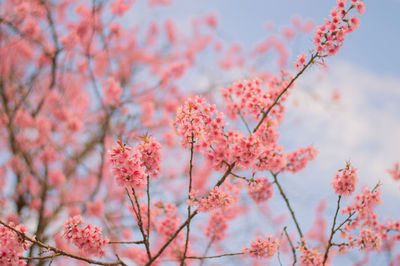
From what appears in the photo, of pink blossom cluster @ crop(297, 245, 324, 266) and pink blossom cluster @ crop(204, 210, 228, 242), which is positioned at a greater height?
pink blossom cluster @ crop(204, 210, 228, 242)

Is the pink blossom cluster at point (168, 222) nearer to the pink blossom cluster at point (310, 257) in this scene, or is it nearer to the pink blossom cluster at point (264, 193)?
the pink blossom cluster at point (264, 193)

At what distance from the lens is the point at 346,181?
2881 mm

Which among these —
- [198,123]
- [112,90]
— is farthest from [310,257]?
[112,90]

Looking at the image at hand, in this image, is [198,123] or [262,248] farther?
[262,248]

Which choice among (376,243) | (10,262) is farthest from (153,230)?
(376,243)


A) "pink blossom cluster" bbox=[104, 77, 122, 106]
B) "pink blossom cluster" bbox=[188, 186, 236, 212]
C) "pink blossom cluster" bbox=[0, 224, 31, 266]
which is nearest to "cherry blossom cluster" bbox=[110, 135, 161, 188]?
"pink blossom cluster" bbox=[188, 186, 236, 212]

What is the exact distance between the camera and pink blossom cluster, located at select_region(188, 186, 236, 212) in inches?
101

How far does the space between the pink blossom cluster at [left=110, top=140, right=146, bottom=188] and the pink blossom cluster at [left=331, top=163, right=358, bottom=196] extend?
6.28 feet

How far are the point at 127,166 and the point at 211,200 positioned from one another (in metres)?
0.79

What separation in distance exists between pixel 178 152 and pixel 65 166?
3.33m

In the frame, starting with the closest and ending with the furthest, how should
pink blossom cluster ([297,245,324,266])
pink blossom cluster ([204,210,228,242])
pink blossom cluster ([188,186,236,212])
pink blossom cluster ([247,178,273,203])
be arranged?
1. pink blossom cluster ([188,186,236,212])
2. pink blossom cluster ([297,245,324,266])
3. pink blossom cluster ([247,178,273,203])
4. pink blossom cluster ([204,210,228,242])

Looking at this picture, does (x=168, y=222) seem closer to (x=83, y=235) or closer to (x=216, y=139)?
(x=83, y=235)

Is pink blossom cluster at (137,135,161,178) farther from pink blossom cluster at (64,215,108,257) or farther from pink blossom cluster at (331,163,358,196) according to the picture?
pink blossom cluster at (331,163,358,196)

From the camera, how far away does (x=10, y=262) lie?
2.42 m
